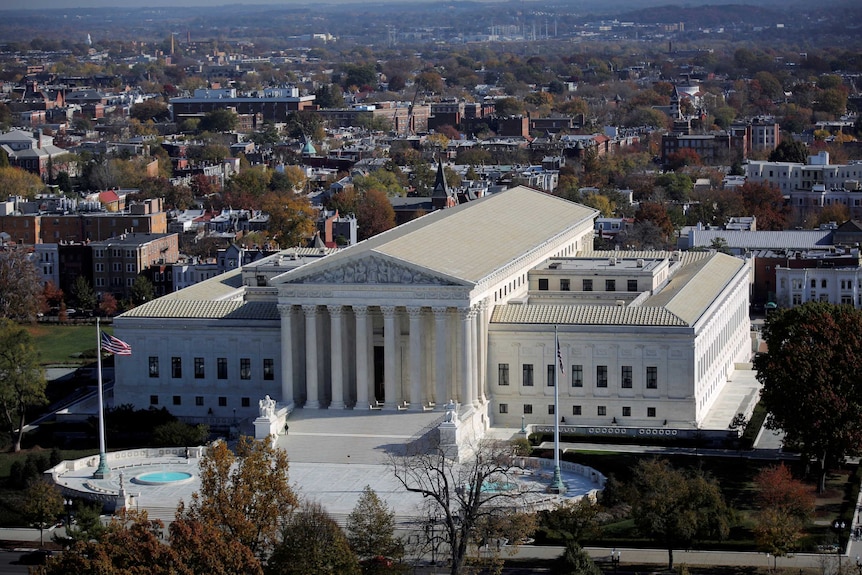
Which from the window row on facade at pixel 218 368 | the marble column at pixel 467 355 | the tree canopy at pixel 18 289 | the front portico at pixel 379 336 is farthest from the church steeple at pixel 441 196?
the marble column at pixel 467 355

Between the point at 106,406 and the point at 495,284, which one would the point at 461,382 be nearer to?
the point at 495,284

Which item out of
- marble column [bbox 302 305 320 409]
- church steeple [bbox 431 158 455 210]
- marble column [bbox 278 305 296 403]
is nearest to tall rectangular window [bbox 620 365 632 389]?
marble column [bbox 302 305 320 409]

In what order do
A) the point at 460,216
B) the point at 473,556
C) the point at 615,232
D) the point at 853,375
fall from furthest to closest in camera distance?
the point at 615,232 → the point at 460,216 → the point at 853,375 → the point at 473,556

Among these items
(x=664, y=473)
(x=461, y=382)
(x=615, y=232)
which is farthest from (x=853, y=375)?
(x=615, y=232)

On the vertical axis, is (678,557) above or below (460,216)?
below

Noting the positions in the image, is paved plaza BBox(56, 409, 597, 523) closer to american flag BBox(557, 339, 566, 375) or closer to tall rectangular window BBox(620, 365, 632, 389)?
american flag BBox(557, 339, 566, 375)

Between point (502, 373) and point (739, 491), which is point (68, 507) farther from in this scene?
point (739, 491)
